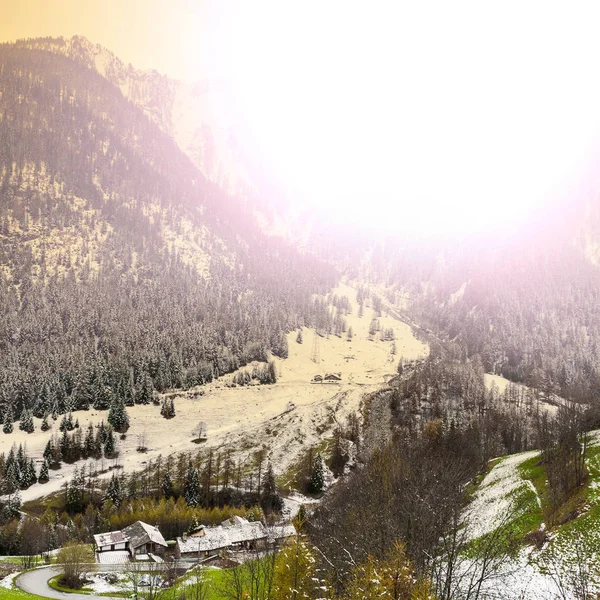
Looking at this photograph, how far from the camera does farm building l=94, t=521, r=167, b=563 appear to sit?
7281 centimetres

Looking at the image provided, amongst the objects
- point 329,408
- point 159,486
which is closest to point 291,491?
point 159,486

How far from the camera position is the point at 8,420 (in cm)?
15612

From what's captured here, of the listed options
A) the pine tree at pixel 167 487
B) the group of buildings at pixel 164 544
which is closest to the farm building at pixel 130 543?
the group of buildings at pixel 164 544

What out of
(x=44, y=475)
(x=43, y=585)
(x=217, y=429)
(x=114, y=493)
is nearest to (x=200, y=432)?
(x=217, y=429)

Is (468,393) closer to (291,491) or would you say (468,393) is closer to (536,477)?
(291,491)

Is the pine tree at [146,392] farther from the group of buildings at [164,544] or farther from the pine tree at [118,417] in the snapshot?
the group of buildings at [164,544]

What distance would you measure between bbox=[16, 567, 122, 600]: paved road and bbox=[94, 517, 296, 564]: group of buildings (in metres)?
12.9

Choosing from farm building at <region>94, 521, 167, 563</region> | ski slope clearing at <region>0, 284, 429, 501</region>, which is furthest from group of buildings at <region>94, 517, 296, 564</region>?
ski slope clearing at <region>0, 284, 429, 501</region>

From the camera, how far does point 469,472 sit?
65.2 metres

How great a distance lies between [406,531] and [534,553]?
9601mm

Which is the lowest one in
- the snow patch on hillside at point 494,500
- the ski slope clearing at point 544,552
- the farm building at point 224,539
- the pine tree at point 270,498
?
the pine tree at point 270,498

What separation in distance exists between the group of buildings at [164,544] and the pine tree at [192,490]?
3041 centimetres

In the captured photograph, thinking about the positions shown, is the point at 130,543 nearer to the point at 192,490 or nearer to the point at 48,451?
the point at 192,490

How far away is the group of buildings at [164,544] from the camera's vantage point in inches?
2864
